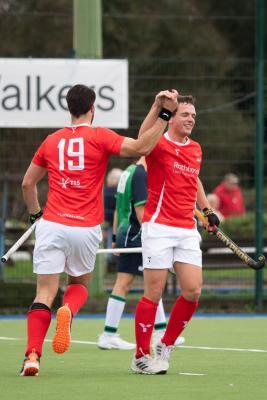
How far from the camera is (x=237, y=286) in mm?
17641

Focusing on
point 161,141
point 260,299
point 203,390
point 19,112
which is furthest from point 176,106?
point 260,299

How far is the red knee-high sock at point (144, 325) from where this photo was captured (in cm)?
960

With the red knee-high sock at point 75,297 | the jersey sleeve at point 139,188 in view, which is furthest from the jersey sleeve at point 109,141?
the jersey sleeve at point 139,188

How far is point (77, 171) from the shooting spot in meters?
9.30

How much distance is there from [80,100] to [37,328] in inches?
62.1

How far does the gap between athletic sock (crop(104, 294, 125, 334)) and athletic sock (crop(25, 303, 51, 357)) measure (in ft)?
9.60

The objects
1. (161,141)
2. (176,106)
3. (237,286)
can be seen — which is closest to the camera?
(176,106)

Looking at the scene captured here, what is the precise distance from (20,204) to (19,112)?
228 centimetres

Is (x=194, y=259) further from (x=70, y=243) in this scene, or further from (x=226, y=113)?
(x=226, y=113)

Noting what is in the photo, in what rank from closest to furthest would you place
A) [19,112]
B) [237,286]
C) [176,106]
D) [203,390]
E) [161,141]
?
[203,390] → [176,106] → [161,141] → [19,112] → [237,286]

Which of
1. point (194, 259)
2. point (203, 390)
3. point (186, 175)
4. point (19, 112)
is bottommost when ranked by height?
point (203, 390)

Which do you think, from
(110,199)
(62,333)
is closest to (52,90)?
(110,199)

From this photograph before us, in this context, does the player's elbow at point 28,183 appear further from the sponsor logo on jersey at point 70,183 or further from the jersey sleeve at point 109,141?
the jersey sleeve at point 109,141

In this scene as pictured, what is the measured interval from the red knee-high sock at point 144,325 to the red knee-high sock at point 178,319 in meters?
A: 0.13
